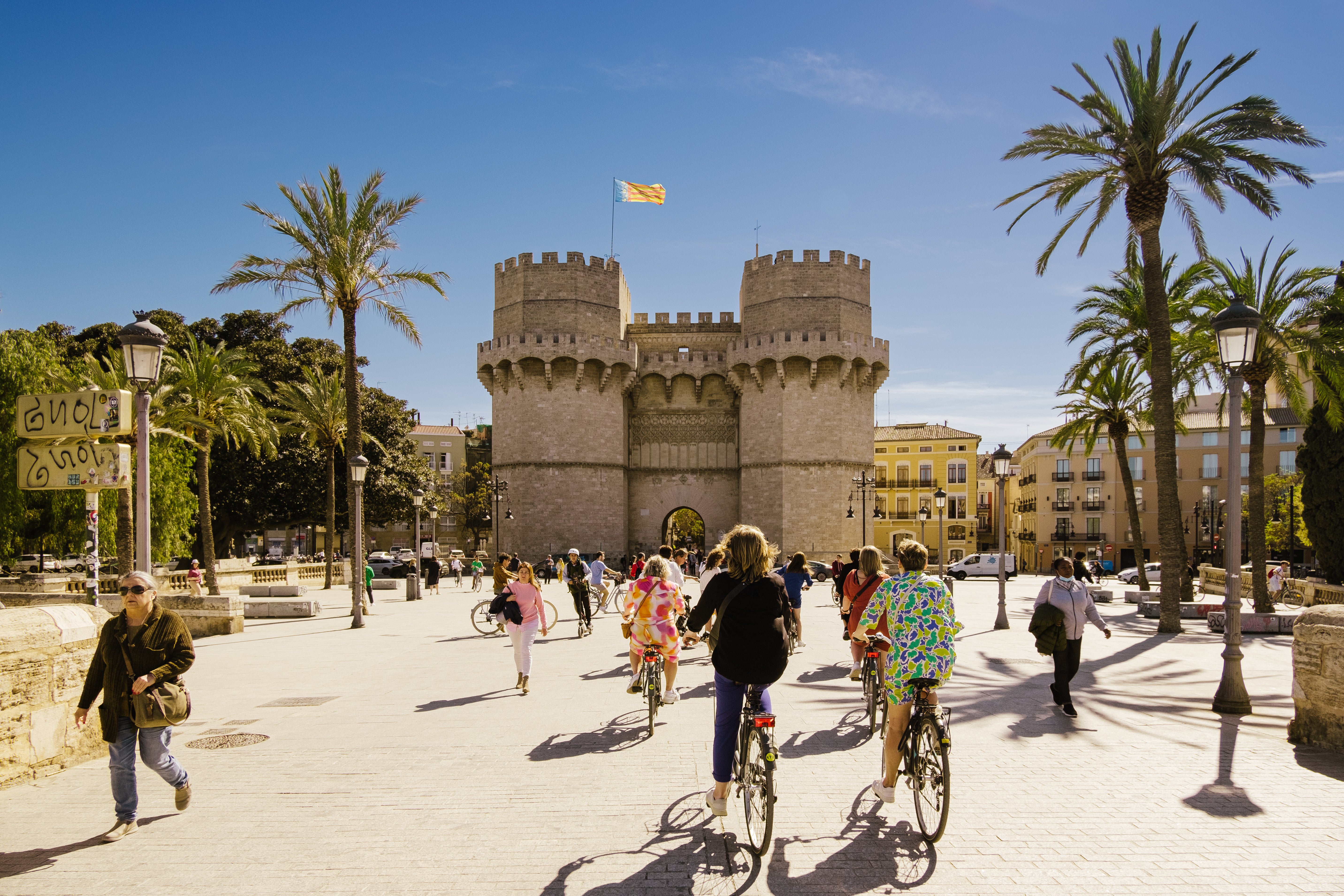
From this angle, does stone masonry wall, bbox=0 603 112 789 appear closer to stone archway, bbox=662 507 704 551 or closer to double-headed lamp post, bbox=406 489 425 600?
double-headed lamp post, bbox=406 489 425 600

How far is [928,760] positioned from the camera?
4.95 meters

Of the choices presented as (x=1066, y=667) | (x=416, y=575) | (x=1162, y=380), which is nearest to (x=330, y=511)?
(x=416, y=575)

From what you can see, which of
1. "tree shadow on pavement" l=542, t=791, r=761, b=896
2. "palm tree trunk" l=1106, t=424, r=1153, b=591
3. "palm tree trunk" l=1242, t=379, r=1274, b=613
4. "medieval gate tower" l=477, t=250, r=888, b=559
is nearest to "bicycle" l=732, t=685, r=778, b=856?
"tree shadow on pavement" l=542, t=791, r=761, b=896

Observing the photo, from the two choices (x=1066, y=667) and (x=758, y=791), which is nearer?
(x=758, y=791)

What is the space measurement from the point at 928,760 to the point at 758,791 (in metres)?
1.01

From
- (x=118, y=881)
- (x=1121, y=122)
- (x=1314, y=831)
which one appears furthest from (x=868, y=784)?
(x=1121, y=122)

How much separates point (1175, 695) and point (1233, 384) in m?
3.59

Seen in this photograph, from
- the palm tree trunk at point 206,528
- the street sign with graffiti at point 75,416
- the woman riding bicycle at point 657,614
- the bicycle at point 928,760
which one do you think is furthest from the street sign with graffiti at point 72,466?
the palm tree trunk at point 206,528

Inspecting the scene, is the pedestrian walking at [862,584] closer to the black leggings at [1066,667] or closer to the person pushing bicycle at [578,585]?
the black leggings at [1066,667]

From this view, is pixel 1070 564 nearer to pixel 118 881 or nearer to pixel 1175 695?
pixel 1175 695

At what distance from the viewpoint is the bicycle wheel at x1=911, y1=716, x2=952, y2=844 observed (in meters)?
4.76

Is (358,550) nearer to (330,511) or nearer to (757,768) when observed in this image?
(330,511)

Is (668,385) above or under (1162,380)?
above

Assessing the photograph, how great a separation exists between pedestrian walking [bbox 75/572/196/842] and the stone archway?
131 feet
